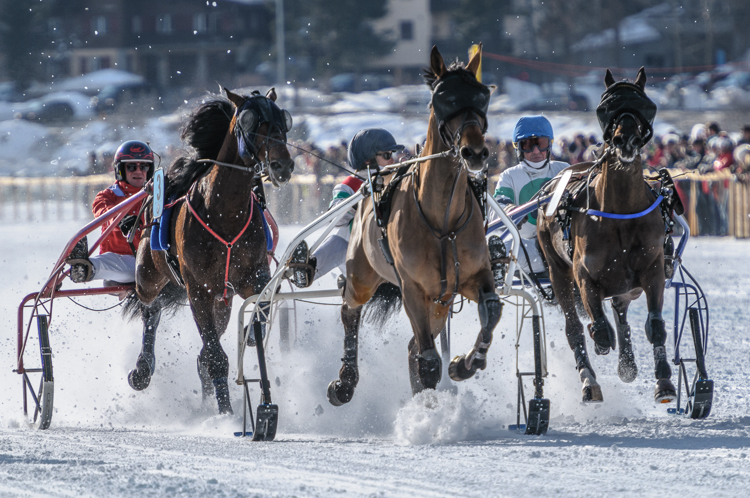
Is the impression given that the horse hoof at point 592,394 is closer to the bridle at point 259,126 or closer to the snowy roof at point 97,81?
the bridle at point 259,126

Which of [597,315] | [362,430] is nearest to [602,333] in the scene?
[597,315]

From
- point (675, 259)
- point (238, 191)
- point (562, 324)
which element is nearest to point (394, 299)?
point (238, 191)

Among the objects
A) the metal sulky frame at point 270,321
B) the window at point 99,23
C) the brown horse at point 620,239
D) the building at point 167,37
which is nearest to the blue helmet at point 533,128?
the brown horse at point 620,239

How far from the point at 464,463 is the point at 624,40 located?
126 feet

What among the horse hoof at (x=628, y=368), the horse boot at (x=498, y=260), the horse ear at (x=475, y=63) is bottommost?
the horse hoof at (x=628, y=368)

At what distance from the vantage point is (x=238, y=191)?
17.7ft

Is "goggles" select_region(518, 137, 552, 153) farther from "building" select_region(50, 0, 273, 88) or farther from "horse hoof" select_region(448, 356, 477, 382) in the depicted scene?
"building" select_region(50, 0, 273, 88)

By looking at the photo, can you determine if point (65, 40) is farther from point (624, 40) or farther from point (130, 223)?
point (130, 223)

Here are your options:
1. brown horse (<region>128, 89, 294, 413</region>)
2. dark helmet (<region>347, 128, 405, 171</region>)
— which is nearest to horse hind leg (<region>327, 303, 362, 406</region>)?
brown horse (<region>128, 89, 294, 413</region>)

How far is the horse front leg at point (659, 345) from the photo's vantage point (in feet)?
15.5

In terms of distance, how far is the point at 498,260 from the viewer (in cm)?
484

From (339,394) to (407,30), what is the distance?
3807 cm

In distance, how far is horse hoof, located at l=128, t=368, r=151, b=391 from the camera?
6168mm

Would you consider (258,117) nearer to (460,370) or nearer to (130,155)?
(460,370)
